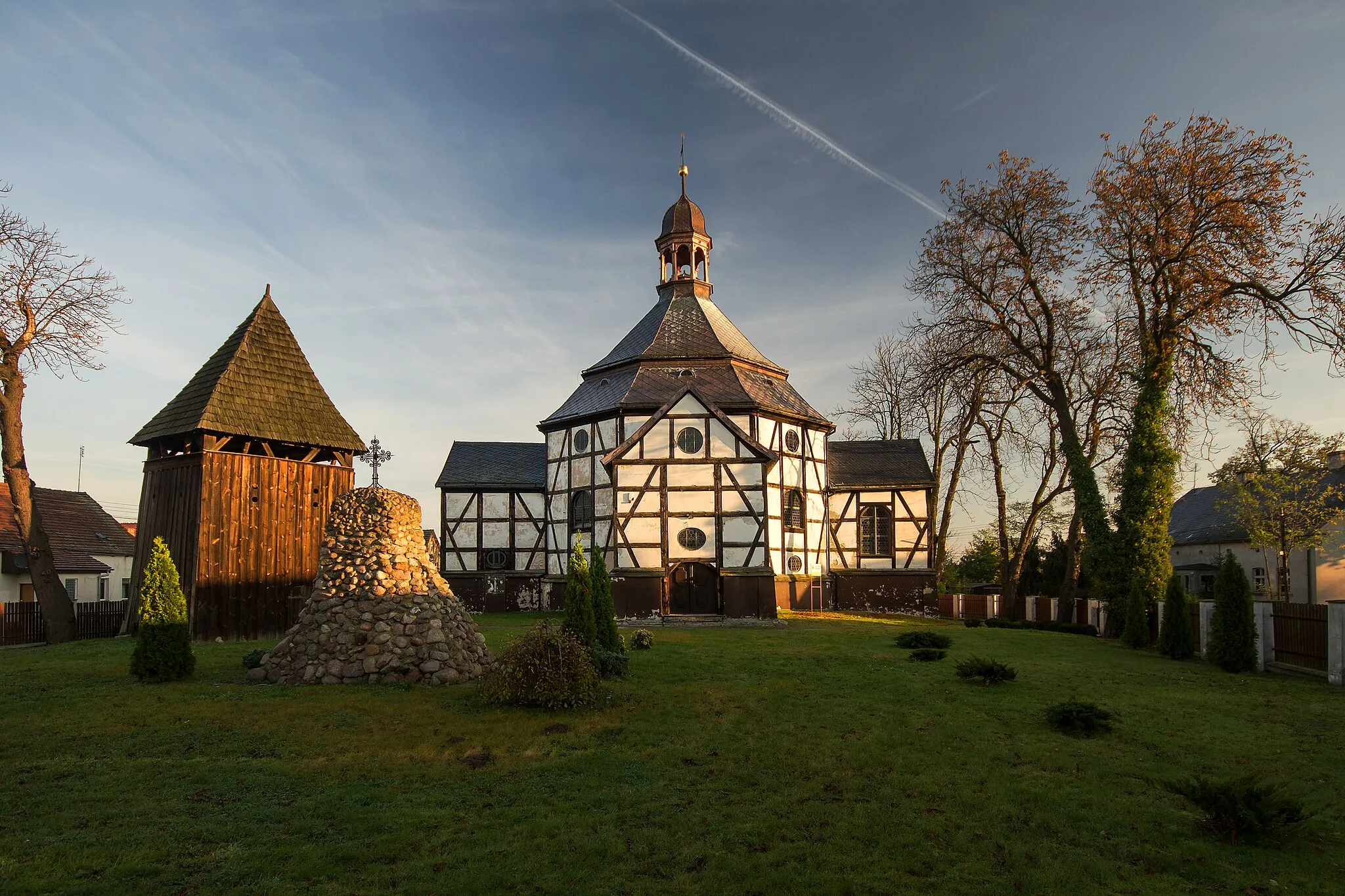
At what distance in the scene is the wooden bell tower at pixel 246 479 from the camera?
1902cm

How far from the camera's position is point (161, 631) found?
41.6 ft

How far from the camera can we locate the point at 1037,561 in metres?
38.7

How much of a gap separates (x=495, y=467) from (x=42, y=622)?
652 inches

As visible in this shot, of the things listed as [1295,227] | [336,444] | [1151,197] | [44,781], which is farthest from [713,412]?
[44,781]

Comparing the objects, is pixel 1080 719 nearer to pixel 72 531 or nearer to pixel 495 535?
pixel 495 535

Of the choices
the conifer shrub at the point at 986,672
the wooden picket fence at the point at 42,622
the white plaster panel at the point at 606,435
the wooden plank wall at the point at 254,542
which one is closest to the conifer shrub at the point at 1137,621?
the conifer shrub at the point at 986,672

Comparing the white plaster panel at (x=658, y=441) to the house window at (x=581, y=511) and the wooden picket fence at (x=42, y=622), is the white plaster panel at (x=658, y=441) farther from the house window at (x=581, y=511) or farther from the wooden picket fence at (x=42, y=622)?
the wooden picket fence at (x=42, y=622)

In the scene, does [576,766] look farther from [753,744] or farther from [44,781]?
[44,781]

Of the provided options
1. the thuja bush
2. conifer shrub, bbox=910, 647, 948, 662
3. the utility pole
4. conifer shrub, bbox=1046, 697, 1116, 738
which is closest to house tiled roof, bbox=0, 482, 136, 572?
the thuja bush

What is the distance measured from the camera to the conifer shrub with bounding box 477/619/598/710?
36.4 ft

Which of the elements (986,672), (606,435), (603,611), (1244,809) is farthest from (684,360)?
(1244,809)

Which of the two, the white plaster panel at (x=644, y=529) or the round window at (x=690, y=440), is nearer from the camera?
the white plaster panel at (x=644, y=529)

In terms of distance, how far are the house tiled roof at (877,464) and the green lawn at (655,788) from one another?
19145 mm

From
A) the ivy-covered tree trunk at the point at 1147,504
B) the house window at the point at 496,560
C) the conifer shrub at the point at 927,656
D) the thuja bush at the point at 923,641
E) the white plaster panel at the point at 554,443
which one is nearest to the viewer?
the conifer shrub at the point at 927,656
